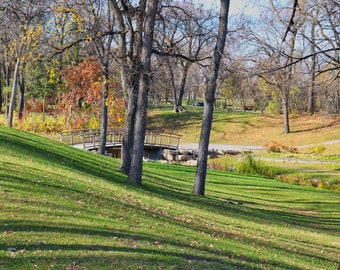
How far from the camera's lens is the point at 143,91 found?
13852 mm

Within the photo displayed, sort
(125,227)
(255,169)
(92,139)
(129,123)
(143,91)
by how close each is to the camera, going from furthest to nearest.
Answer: (92,139), (255,169), (129,123), (143,91), (125,227)

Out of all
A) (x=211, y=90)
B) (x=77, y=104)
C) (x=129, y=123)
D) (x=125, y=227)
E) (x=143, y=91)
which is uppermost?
(x=77, y=104)

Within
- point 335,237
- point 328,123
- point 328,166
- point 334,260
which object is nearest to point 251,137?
point 328,123

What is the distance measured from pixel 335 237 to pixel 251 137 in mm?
34063

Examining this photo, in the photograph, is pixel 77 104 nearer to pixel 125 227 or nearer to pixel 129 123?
pixel 129 123

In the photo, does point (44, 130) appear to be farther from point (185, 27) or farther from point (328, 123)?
point (328, 123)

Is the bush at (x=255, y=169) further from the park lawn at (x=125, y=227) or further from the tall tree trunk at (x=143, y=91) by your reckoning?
the tall tree trunk at (x=143, y=91)

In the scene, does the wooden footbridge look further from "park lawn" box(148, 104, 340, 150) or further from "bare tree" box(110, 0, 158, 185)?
"bare tree" box(110, 0, 158, 185)

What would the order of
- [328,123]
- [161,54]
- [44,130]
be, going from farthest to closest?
1. [328,123]
2. [44,130]
3. [161,54]

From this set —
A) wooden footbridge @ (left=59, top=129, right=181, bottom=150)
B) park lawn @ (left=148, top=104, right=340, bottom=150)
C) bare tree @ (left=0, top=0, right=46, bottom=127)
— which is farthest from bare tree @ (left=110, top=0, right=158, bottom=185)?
park lawn @ (left=148, top=104, right=340, bottom=150)

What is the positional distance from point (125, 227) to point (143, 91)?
686 cm

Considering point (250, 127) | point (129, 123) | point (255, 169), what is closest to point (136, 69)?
point (129, 123)

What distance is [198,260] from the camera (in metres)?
6.62

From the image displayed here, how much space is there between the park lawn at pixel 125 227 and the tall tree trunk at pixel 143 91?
1.95 ft
